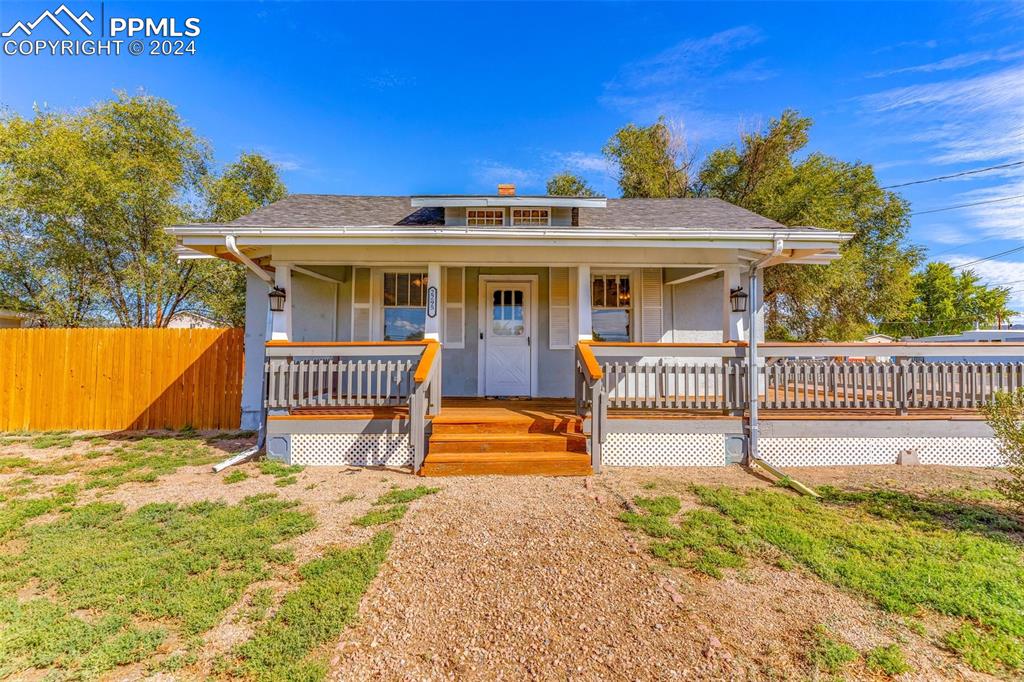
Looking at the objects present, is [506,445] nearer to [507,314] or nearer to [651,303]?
[507,314]

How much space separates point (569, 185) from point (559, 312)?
13077mm

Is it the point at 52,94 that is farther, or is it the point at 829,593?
the point at 52,94

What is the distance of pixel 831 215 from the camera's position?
13180 millimetres

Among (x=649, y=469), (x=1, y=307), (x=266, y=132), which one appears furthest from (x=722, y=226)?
(x=1, y=307)

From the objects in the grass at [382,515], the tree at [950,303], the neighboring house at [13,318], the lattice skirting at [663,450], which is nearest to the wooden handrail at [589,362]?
the lattice skirting at [663,450]

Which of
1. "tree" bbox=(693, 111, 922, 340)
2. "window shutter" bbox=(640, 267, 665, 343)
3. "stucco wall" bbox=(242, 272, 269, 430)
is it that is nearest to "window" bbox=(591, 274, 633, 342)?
"window shutter" bbox=(640, 267, 665, 343)

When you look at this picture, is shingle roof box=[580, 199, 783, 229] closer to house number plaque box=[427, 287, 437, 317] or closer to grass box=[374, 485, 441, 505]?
house number plaque box=[427, 287, 437, 317]

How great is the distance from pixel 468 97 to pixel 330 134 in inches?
210

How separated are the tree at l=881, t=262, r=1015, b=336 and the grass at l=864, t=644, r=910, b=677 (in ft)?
131

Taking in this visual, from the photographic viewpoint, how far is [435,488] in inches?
173

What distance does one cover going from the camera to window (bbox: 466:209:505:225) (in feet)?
24.9

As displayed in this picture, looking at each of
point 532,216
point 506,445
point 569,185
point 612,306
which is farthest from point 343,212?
point 569,185

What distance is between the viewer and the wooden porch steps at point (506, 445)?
4809 mm

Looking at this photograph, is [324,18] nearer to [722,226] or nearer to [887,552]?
[722,226]
